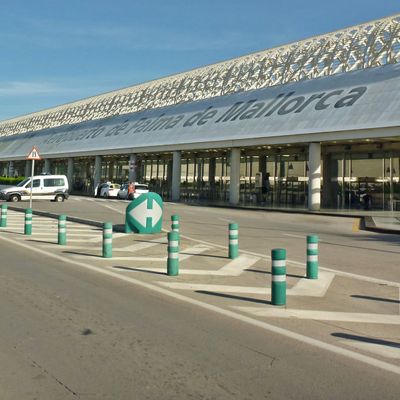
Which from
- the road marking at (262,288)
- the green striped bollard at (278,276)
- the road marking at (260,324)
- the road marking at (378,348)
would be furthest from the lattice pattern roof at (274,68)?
the road marking at (378,348)

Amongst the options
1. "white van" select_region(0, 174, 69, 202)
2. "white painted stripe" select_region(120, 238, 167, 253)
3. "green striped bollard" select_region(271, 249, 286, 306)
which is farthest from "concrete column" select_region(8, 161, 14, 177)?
"green striped bollard" select_region(271, 249, 286, 306)

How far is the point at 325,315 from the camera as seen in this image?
6.81 m

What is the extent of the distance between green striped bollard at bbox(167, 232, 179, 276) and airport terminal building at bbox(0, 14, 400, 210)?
907 inches

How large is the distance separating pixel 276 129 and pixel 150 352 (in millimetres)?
31371

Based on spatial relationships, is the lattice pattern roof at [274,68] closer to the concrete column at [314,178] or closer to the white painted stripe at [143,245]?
the concrete column at [314,178]

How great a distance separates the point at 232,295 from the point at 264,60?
41.5 metres

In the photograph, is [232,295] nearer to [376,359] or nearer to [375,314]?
[375,314]

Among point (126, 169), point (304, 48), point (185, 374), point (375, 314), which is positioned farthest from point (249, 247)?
point (126, 169)

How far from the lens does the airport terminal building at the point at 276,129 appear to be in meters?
33.3

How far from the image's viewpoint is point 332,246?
14.9 meters

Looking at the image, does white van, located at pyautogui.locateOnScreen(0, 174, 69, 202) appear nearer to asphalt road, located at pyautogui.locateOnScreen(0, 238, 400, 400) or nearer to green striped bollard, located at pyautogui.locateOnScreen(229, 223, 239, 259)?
green striped bollard, located at pyautogui.locateOnScreen(229, 223, 239, 259)

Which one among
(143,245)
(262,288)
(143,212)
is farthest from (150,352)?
(143,212)

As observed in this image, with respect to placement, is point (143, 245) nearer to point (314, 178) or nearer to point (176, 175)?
point (314, 178)

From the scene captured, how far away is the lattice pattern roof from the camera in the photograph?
124 ft
